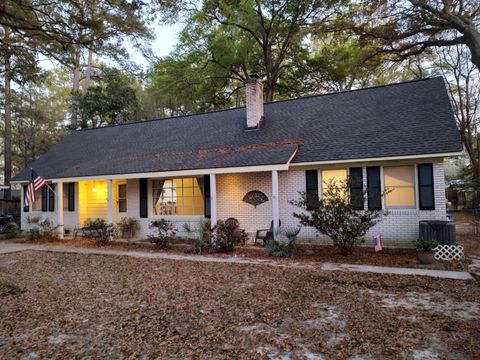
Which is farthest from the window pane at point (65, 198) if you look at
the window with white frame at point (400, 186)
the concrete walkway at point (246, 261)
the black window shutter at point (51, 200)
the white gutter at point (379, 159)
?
the window with white frame at point (400, 186)

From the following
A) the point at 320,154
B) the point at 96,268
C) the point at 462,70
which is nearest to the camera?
the point at 96,268

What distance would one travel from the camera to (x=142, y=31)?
10711mm

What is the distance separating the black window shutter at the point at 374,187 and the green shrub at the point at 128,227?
28.0 feet

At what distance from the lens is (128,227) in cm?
1258

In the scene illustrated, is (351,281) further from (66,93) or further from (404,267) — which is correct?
(66,93)

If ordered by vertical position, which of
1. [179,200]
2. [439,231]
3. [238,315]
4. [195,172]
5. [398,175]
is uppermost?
[195,172]

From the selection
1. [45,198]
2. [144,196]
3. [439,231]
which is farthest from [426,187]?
[45,198]

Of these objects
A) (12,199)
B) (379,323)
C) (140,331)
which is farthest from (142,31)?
(12,199)

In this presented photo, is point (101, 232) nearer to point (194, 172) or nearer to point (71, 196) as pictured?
point (71, 196)

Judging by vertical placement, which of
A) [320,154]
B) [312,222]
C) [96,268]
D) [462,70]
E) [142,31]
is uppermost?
[462,70]

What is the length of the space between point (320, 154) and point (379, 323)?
627cm

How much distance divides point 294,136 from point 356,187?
286 centimetres

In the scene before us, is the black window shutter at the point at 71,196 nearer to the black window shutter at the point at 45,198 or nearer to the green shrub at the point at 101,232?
the black window shutter at the point at 45,198

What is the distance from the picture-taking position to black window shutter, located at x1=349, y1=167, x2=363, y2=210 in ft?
26.7
